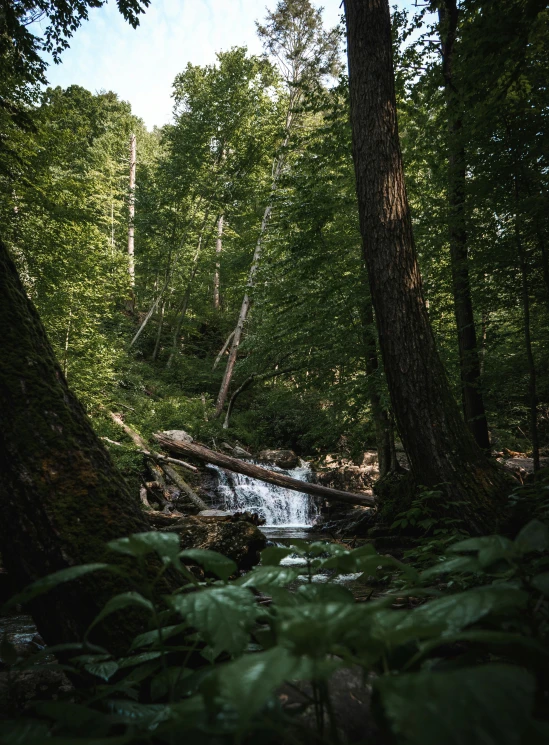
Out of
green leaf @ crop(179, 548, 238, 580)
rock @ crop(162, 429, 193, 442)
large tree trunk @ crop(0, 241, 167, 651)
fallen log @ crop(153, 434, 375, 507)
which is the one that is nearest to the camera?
green leaf @ crop(179, 548, 238, 580)

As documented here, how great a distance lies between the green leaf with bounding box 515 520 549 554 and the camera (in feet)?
2.73

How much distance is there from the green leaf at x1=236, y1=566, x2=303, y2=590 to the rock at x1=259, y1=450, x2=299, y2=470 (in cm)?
1190

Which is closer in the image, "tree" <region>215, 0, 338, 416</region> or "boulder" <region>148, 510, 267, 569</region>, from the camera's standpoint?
"boulder" <region>148, 510, 267, 569</region>

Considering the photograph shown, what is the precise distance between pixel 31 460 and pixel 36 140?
8.45 m

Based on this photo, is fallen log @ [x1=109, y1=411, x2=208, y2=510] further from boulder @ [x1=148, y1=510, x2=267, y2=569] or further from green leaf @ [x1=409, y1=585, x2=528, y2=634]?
green leaf @ [x1=409, y1=585, x2=528, y2=634]

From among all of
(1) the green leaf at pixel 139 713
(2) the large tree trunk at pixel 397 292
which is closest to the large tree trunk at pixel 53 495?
(1) the green leaf at pixel 139 713

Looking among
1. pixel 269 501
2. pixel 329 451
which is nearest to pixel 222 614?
pixel 269 501

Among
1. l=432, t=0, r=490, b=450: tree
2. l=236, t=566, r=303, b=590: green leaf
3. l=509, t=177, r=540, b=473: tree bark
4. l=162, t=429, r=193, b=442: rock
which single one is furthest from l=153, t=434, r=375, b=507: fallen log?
l=236, t=566, r=303, b=590: green leaf

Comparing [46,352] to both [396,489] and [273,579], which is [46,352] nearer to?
[273,579]

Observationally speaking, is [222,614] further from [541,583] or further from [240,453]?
[240,453]

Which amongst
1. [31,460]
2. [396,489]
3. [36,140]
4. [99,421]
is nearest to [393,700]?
[31,460]

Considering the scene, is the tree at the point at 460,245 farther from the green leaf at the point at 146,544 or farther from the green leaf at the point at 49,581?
the green leaf at the point at 49,581

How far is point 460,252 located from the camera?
6.33 meters

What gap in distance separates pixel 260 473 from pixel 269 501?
1.43 meters
